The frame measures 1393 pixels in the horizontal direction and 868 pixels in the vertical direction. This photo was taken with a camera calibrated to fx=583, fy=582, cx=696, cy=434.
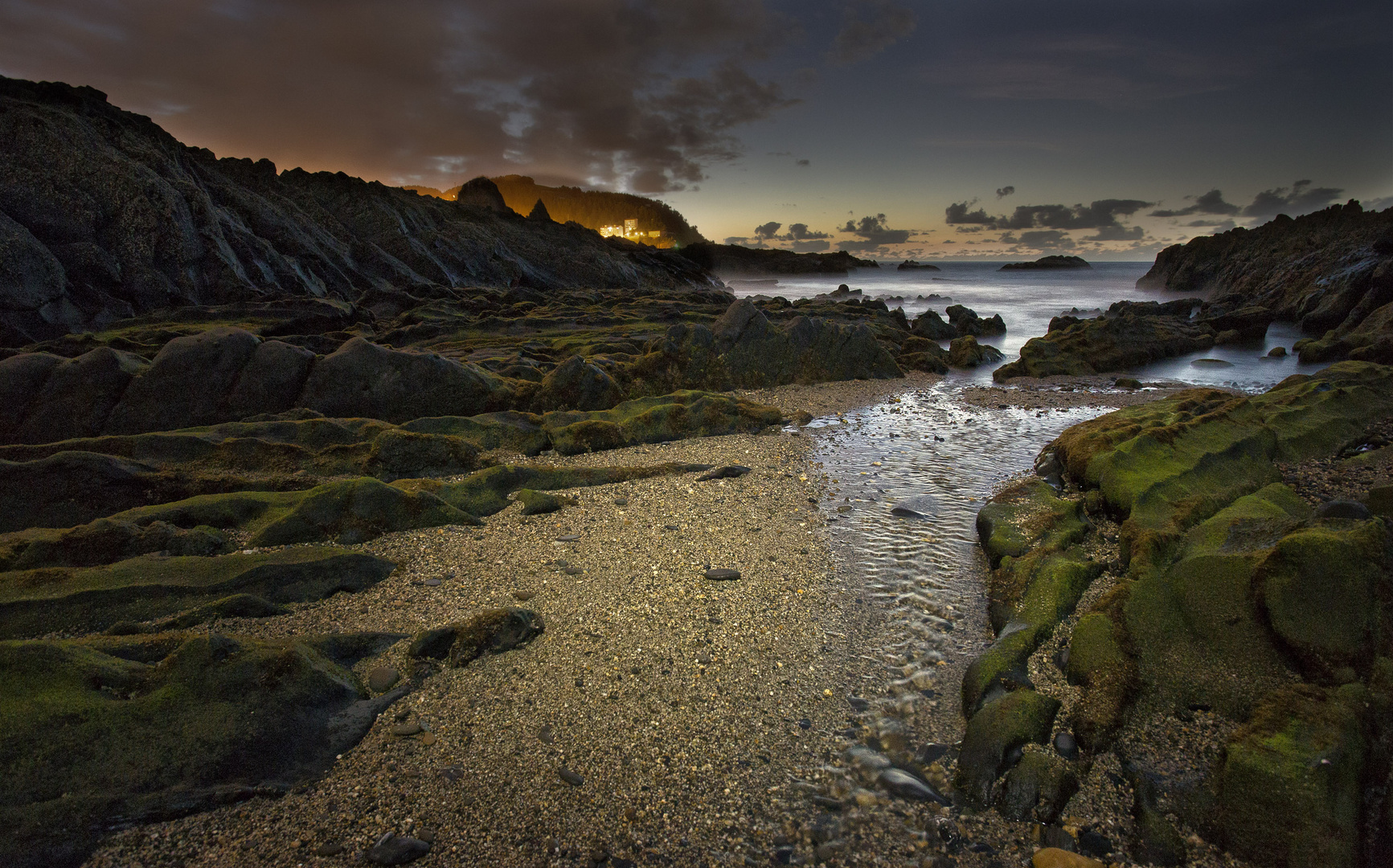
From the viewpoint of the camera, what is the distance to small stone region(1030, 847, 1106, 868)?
364 cm

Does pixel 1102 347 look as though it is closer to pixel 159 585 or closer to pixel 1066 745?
pixel 1066 745

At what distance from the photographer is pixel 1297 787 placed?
361 centimetres

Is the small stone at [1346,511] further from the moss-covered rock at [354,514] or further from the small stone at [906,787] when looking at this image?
the moss-covered rock at [354,514]

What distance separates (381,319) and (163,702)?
31578 mm

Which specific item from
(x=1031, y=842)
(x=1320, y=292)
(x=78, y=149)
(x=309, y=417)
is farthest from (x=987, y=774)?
(x=1320, y=292)

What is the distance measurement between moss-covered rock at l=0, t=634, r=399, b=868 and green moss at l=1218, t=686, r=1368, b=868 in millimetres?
6286

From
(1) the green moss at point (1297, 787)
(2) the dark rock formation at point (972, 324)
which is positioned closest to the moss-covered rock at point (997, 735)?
(1) the green moss at point (1297, 787)

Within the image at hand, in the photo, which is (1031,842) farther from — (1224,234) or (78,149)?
(1224,234)

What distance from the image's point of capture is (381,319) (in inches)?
1249

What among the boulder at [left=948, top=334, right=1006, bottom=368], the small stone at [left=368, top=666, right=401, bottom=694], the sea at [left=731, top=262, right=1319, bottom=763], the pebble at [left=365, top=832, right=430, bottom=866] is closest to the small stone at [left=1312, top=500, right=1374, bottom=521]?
the sea at [left=731, top=262, right=1319, bottom=763]

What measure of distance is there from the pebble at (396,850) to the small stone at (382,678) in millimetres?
1594

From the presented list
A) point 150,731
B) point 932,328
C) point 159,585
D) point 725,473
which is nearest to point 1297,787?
point 150,731

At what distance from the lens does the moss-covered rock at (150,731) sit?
361 cm

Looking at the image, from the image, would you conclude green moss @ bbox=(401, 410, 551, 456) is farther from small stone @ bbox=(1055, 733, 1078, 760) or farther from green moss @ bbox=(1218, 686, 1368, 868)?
green moss @ bbox=(1218, 686, 1368, 868)
